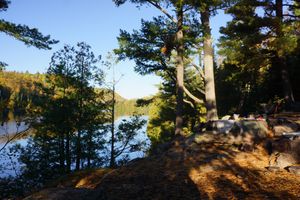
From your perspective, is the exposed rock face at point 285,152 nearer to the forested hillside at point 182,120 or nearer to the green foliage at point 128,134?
the forested hillside at point 182,120

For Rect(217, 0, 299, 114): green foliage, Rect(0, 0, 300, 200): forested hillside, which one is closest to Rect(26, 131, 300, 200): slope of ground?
Rect(0, 0, 300, 200): forested hillside

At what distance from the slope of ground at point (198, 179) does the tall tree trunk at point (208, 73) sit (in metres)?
4.95

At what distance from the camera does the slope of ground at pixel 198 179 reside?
6152 mm

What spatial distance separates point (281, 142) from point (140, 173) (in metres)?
3.90

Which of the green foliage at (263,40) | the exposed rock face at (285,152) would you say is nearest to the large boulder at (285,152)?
the exposed rock face at (285,152)

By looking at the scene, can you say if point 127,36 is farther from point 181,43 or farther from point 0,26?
point 0,26

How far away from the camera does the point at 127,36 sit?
15.3 m

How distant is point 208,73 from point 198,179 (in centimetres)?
800

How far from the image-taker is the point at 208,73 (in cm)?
1414

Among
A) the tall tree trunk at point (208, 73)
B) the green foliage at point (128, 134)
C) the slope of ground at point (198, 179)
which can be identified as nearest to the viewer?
the slope of ground at point (198, 179)

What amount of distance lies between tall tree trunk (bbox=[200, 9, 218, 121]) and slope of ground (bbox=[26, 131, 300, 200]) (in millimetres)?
4949

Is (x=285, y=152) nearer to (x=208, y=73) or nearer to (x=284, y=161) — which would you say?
(x=284, y=161)

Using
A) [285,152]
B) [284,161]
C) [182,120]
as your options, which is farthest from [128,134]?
[284,161]

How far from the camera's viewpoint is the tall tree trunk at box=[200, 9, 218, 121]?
14008 mm
